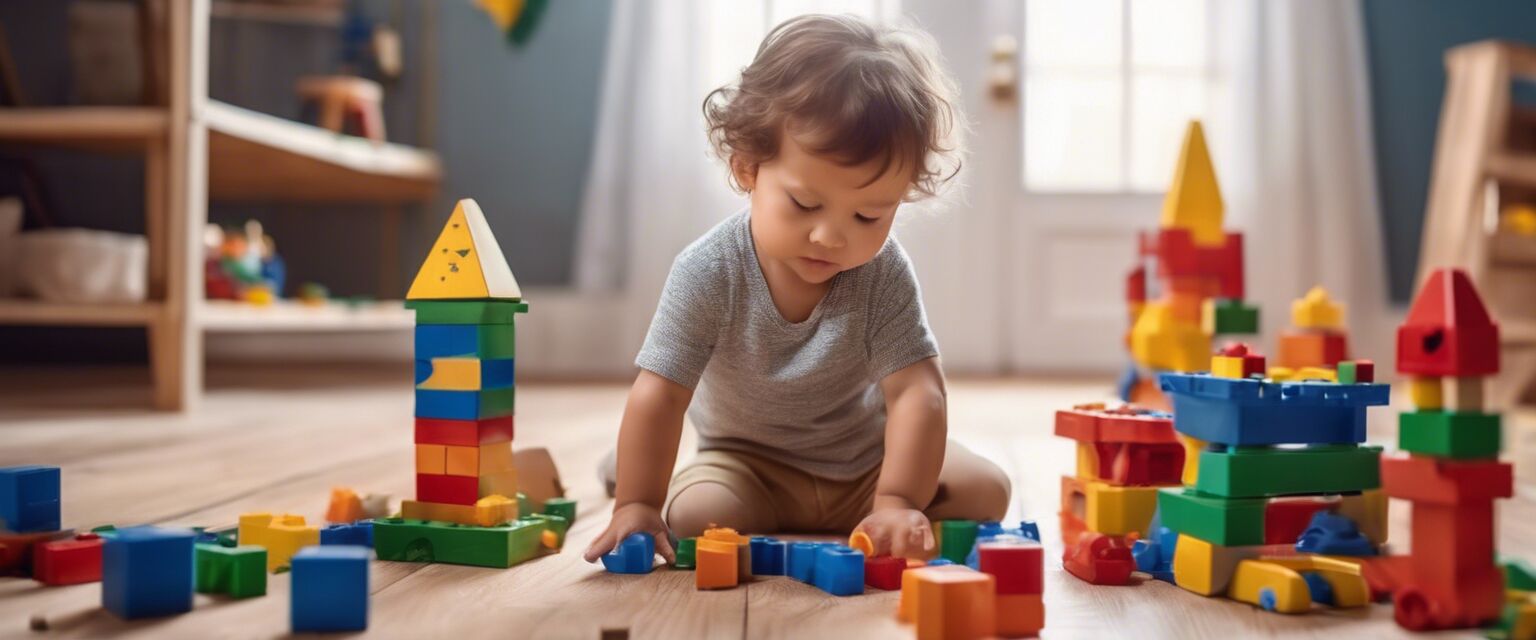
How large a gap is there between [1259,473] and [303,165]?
233 cm

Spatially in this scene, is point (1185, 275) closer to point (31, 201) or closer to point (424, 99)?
point (424, 99)

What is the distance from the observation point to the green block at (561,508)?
1.04m

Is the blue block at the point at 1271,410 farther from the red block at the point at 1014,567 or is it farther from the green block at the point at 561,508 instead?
the green block at the point at 561,508

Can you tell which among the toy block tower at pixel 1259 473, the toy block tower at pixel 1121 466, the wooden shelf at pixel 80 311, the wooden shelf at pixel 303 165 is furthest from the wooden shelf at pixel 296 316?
the toy block tower at pixel 1259 473

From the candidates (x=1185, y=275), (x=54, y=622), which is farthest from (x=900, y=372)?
(x=1185, y=275)

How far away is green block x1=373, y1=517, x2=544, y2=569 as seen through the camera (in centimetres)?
86

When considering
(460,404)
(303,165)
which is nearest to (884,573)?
(460,404)

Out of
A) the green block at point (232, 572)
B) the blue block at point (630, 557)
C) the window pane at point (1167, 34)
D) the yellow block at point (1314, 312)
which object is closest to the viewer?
the green block at point (232, 572)

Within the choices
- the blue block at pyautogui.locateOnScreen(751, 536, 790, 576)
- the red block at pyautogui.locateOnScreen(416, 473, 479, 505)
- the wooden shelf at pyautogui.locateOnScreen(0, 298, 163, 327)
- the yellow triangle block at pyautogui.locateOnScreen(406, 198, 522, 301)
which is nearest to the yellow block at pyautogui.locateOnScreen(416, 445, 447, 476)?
the red block at pyautogui.locateOnScreen(416, 473, 479, 505)

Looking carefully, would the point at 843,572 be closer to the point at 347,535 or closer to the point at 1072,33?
the point at 347,535

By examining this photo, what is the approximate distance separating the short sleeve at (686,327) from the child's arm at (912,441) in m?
0.15

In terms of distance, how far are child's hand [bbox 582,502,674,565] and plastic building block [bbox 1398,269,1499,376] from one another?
496 mm

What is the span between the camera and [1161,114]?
3.14 m

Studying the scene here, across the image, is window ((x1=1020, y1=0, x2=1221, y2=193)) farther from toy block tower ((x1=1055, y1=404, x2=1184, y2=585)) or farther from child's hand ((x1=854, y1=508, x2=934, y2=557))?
Result: child's hand ((x1=854, y1=508, x2=934, y2=557))
